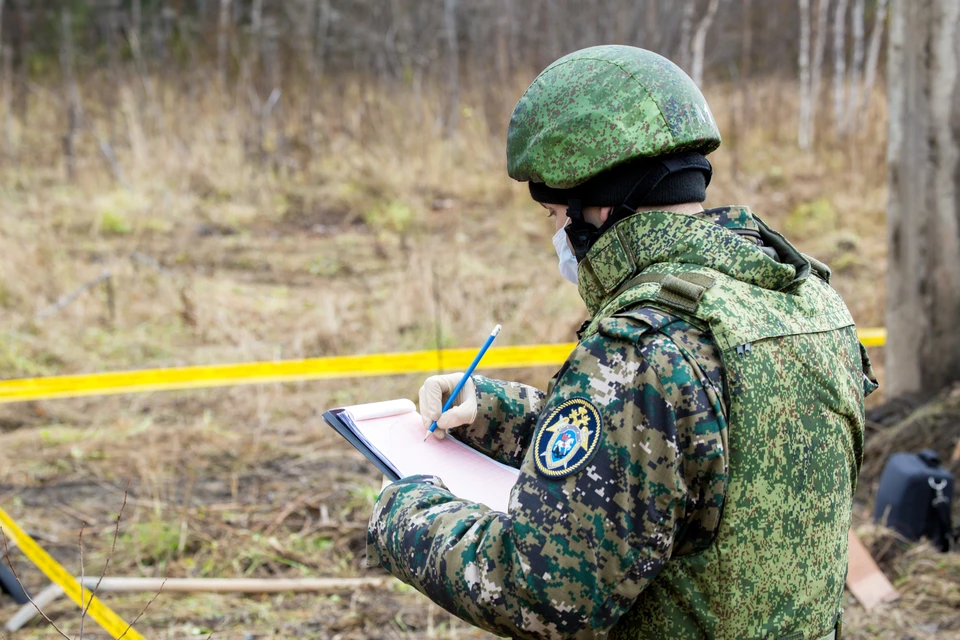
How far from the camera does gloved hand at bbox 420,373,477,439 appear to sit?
5.69 ft

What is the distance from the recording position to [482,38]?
1193 cm

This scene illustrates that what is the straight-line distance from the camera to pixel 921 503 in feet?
13.4

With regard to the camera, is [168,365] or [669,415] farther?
[168,365]

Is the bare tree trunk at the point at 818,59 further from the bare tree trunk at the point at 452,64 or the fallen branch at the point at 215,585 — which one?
the fallen branch at the point at 215,585

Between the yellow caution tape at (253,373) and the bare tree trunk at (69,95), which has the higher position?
the bare tree trunk at (69,95)

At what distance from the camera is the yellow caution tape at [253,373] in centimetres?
467

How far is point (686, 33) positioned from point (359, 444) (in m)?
10.4

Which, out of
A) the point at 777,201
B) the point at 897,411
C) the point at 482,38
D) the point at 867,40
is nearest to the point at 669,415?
the point at 897,411

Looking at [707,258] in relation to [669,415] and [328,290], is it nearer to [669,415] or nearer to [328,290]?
[669,415]

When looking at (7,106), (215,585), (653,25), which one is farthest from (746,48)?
(215,585)

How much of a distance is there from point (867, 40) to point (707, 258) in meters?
13.9

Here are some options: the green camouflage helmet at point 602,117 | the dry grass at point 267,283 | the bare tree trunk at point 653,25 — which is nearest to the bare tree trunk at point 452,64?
the dry grass at point 267,283

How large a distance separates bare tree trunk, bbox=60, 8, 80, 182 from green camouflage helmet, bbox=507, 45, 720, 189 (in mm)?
9325

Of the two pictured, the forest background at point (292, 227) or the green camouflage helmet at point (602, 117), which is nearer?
the green camouflage helmet at point (602, 117)
